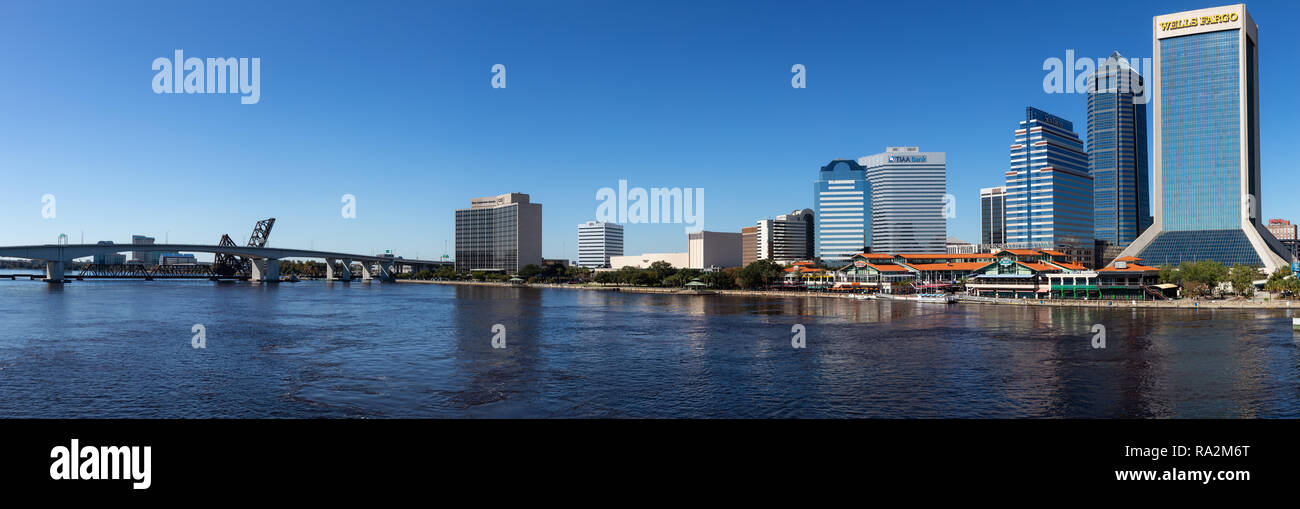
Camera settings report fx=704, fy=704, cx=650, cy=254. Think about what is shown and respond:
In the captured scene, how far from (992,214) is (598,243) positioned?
95.7 metres

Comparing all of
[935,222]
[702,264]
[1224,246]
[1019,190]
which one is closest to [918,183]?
[935,222]

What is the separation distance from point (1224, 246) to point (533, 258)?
393 feet

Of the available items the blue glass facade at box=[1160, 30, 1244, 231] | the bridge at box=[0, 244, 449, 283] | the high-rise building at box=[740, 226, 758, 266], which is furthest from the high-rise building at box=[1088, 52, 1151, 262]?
the bridge at box=[0, 244, 449, 283]

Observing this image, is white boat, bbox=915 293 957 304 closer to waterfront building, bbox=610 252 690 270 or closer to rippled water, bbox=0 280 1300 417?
rippled water, bbox=0 280 1300 417

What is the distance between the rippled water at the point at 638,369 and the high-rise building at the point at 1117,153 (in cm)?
10851

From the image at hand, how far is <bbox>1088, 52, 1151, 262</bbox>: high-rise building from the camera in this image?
134750 millimetres

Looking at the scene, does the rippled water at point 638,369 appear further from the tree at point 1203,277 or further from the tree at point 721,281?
the tree at point 721,281

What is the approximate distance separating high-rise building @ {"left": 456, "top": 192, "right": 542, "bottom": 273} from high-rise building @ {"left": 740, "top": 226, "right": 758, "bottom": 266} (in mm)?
49910

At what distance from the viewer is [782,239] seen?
16462 cm

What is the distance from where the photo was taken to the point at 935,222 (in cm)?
13938

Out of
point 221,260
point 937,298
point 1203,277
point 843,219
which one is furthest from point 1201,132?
point 221,260
